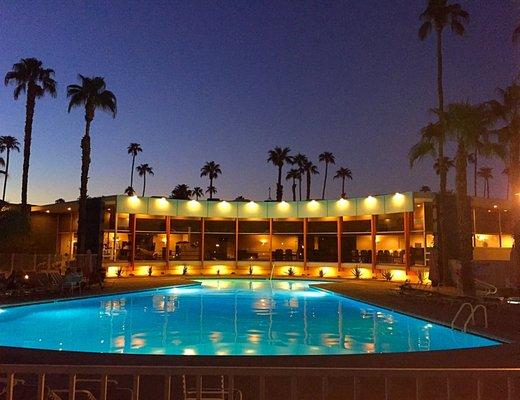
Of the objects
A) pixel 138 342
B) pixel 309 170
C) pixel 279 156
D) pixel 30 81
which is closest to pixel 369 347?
pixel 138 342

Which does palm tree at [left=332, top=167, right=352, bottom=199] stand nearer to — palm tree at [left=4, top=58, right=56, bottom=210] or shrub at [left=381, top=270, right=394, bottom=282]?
shrub at [left=381, top=270, right=394, bottom=282]

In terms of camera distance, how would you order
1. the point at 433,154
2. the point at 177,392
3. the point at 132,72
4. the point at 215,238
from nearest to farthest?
1. the point at 177,392
2. the point at 433,154
3. the point at 132,72
4. the point at 215,238

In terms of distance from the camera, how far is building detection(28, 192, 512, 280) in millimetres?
30875

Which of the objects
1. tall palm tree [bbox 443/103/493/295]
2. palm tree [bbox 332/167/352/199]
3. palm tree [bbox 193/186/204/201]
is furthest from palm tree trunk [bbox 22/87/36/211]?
palm tree [bbox 193/186/204/201]

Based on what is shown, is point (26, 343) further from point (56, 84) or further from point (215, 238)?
point (215, 238)

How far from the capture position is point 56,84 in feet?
102

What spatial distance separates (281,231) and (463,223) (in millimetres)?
20746

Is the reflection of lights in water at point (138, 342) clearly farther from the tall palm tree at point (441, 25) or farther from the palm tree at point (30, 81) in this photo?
the palm tree at point (30, 81)

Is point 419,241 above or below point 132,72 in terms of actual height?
below

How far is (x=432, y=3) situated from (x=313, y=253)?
61.3 ft

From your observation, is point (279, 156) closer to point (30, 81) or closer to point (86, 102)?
point (86, 102)

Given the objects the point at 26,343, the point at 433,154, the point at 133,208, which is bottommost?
the point at 26,343

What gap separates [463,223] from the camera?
68.7 feet

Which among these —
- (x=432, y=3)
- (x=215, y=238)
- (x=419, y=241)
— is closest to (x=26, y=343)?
(x=432, y=3)
